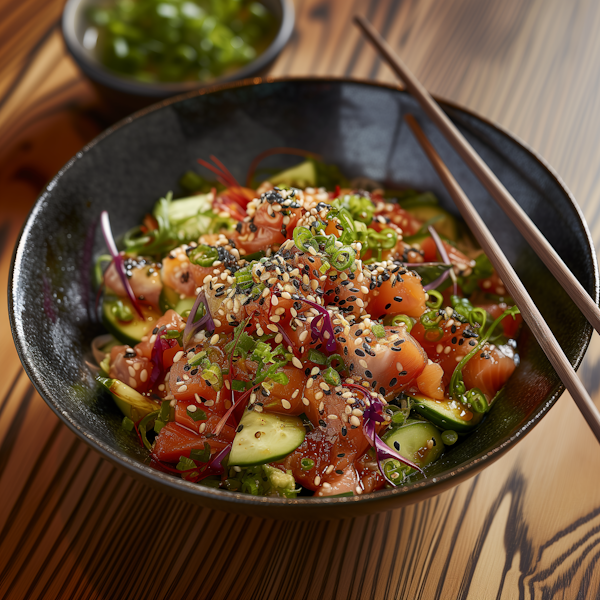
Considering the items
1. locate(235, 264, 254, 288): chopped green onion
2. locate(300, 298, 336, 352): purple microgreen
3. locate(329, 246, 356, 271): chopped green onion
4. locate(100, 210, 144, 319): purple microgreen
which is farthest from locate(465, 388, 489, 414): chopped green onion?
locate(100, 210, 144, 319): purple microgreen

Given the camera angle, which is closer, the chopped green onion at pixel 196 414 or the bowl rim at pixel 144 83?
the chopped green onion at pixel 196 414

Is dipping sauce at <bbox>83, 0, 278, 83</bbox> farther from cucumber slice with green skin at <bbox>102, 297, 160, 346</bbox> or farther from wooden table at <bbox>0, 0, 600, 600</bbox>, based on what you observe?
cucumber slice with green skin at <bbox>102, 297, 160, 346</bbox>

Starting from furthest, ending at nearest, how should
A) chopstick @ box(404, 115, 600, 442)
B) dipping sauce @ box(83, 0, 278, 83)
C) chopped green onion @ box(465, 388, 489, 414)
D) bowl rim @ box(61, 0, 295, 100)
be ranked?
dipping sauce @ box(83, 0, 278, 83)
bowl rim @ box(61, 0, 295, 100)
chopped green onion @ box(465, 388, 489, 414)
chopstick @ box(404, 115, 600, 442)

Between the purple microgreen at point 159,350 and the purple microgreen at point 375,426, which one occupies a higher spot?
the purple microgreen at point 375,426

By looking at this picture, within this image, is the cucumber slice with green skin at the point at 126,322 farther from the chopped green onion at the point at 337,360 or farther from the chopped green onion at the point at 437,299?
the chopped green onion at the point at 437,299

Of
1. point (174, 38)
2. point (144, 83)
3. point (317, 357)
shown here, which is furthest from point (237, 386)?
point (174, 38)

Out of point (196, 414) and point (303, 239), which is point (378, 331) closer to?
point (303, 239)

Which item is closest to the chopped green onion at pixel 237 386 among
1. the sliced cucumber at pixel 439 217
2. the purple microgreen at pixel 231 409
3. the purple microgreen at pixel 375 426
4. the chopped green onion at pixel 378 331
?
the purple microgreen at pixel 231 409
